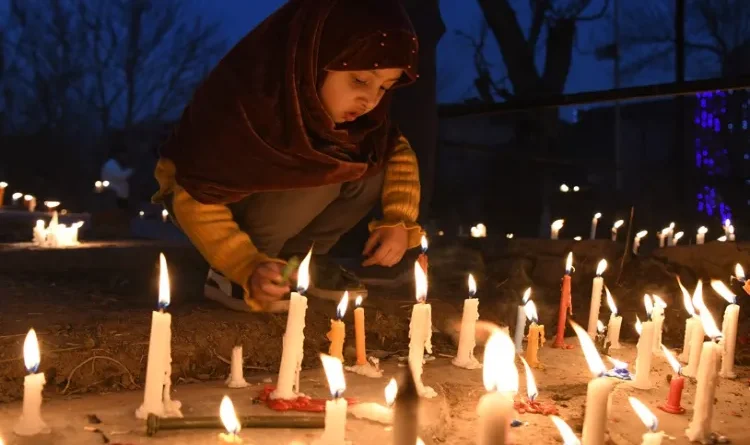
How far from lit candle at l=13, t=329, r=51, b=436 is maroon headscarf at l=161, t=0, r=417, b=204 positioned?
112 cm

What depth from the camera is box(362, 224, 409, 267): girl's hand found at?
325 cm

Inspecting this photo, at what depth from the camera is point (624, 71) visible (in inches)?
683

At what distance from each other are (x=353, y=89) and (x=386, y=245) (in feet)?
2.43

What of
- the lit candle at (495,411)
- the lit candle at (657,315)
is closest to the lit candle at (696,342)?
the lit candle at (657,315)

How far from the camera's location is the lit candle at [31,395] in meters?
1.95

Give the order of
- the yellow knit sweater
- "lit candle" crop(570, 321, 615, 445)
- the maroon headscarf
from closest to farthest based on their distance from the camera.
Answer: "lit candle" crop(570, 321, 615, 445) < the maroon headscarf < the yellow knit sweater

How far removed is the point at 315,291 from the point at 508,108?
2680 mm

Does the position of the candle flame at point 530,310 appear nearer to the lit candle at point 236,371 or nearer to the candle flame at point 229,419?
the lit candle at point 236,371

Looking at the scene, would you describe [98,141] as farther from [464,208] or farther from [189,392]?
[189,392]

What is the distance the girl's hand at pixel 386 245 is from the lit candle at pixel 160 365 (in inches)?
49.4

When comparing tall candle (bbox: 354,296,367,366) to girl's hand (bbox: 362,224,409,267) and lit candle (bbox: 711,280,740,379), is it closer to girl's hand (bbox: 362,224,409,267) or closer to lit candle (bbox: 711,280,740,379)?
girl's hand (bbox: 362,224,409,267)

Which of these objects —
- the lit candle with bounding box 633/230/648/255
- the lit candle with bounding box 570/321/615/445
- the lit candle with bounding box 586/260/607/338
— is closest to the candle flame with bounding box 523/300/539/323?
the lit candle with bounding box 586/260/607/338

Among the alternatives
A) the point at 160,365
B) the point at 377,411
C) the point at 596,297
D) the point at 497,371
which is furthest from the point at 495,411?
the point at 596,297

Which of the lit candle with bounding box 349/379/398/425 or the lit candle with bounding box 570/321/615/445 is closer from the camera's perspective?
the lit candle with bounding box 570/321/615/445
